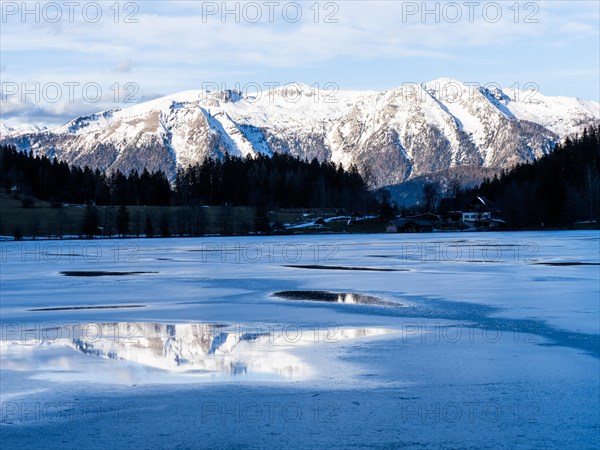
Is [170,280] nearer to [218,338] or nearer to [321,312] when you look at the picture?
[321,312]

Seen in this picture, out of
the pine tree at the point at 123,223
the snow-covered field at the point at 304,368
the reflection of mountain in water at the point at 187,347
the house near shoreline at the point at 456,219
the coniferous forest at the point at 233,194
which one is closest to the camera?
the snow-covered field at the point at 304,368

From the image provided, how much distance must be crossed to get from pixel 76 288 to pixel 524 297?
17159mm

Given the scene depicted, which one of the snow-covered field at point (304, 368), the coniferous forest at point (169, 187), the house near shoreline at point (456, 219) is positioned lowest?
the snow-covered field at point (304, 368)

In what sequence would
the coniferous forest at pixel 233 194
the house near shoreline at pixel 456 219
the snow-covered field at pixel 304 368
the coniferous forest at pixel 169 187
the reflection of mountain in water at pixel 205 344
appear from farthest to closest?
the coniferous forest at pixel 169 187 < the house near shoreline at pixel 456 219 < the coniferous forest at pixel 233 194 < the reflection of mountain in water at pixel 205 344 < the snow-covered field at pixel 304 368

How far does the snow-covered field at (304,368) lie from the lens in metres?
10.7

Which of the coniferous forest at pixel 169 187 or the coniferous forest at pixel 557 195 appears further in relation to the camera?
the coniferous forest at pixel 169 187

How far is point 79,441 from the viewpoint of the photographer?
10.3 m

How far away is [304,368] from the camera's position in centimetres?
1445

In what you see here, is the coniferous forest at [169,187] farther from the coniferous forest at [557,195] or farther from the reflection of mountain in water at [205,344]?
the reflection of mountain in water at [205,344]

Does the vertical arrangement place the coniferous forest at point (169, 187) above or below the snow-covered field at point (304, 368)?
above

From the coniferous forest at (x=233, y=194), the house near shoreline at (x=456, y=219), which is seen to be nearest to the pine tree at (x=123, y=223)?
the coniferous forest at (x=233, y=194)

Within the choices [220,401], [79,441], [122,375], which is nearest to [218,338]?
[122,375]

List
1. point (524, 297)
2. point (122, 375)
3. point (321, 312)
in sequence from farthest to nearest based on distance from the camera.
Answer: point (524, 297) → point (321, 312) → point (122, 375)

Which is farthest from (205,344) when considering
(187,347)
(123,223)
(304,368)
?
(123,223)
